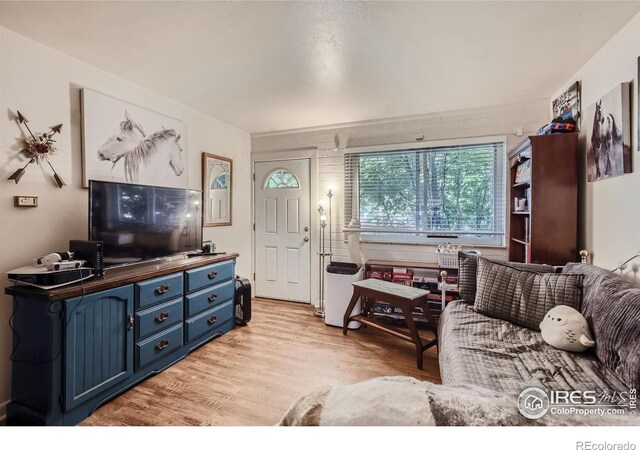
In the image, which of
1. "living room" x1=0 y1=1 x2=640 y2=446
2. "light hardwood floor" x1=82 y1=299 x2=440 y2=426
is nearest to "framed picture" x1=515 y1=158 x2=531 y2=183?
"living room" x1=0 y1=1 x2=640 y2=446

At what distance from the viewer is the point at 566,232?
2250 millimetres

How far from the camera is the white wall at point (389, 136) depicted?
3.07 meters

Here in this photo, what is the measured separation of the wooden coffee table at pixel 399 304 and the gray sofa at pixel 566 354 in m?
0.62

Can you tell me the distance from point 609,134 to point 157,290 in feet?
10.8

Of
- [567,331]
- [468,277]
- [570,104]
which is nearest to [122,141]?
[468,277]

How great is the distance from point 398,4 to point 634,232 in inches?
73.1

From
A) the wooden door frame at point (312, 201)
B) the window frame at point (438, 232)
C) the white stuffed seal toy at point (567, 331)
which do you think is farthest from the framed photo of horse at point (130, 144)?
the white stuffed seal toy at point (567, 331)

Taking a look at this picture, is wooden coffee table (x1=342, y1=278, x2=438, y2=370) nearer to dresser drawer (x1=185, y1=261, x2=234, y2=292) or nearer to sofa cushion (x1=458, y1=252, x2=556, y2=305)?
sofa cushion (x1=458, y1=252, x2=556, y2=305)

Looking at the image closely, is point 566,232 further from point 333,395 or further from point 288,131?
point 288,131

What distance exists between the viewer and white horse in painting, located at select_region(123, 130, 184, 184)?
254cm

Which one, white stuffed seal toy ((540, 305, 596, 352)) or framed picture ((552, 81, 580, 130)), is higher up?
framed picture ((552, 81, 580, 130))

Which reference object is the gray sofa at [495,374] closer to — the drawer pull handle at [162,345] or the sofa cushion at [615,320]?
the sofa cushion at [615,320]

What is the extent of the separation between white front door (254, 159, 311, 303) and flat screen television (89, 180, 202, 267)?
4.43 ft

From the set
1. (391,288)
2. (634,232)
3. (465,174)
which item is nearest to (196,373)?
(391,288)
